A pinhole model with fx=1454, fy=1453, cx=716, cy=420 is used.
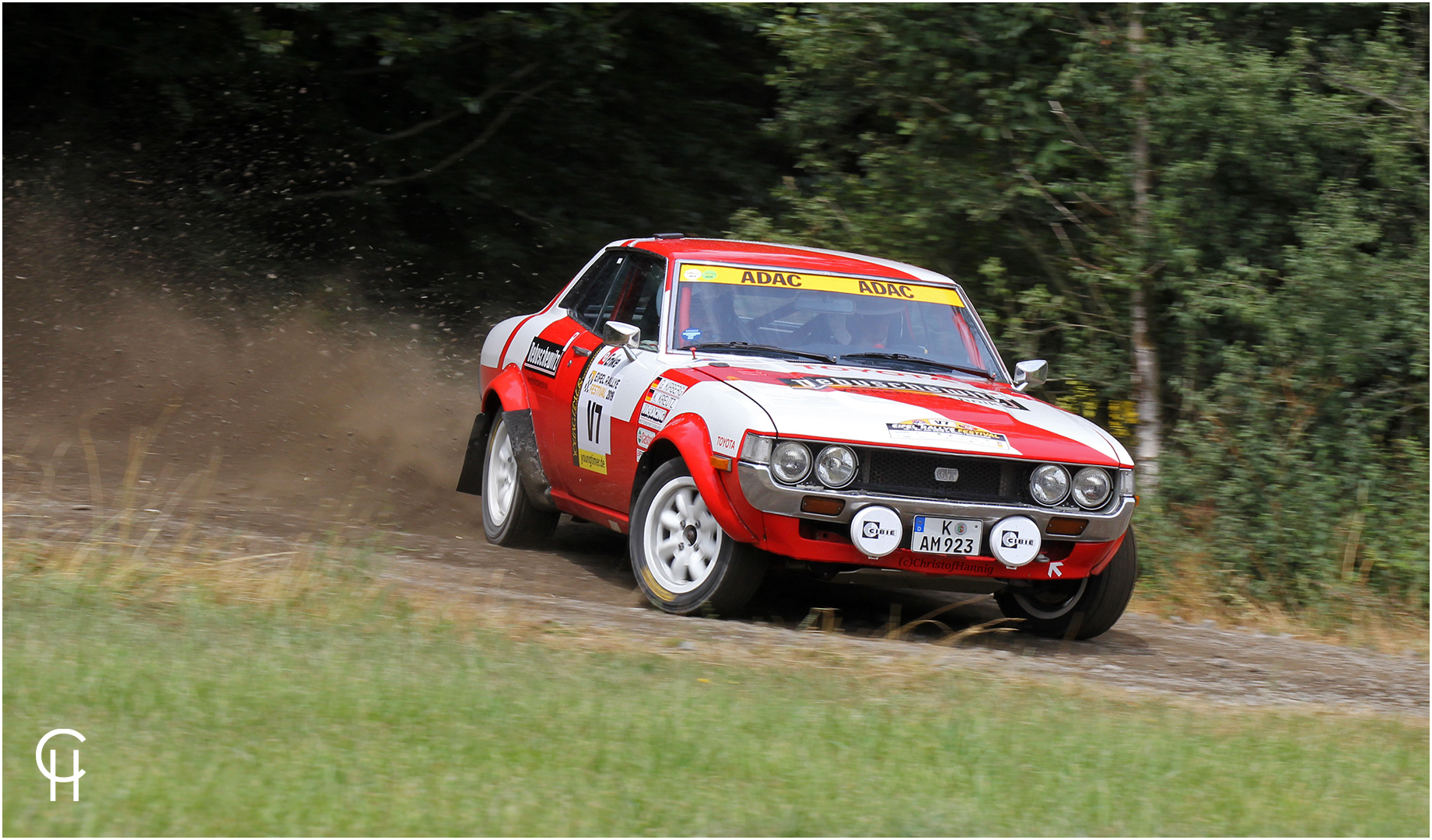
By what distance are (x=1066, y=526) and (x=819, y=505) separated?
3.77 ft

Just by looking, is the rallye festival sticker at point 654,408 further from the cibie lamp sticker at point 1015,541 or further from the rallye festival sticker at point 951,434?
the cibie lamp sticker at point 1015,541

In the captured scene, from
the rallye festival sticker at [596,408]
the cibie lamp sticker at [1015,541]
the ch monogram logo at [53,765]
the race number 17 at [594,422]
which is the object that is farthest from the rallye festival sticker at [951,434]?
the ch monogram logo at [53,765]

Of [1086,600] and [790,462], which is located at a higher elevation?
[790,462]

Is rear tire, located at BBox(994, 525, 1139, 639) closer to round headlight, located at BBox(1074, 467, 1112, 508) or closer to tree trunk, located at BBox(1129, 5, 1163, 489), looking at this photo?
round headlight, located at BBox(1074, 467, 1112, 508)

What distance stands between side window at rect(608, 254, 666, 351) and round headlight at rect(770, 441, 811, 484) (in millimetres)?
1450

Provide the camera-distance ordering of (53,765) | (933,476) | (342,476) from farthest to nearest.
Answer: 1. (342,476)
2. (933,476)
3. (53,765)

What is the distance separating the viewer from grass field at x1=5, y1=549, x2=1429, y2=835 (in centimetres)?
364

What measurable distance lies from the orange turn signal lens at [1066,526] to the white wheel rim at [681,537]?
1446 millimetres

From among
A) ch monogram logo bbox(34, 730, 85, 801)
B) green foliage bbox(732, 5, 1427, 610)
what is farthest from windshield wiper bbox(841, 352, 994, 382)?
ch monogram logo bbox(34, 730, 85, 801)

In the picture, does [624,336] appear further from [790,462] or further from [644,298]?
[790,462]

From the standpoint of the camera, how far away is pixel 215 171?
1591 cm

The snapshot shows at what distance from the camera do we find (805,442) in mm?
6168

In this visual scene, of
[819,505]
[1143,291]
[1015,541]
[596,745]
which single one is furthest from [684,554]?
[1143,291]

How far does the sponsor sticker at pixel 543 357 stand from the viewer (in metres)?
8.33
